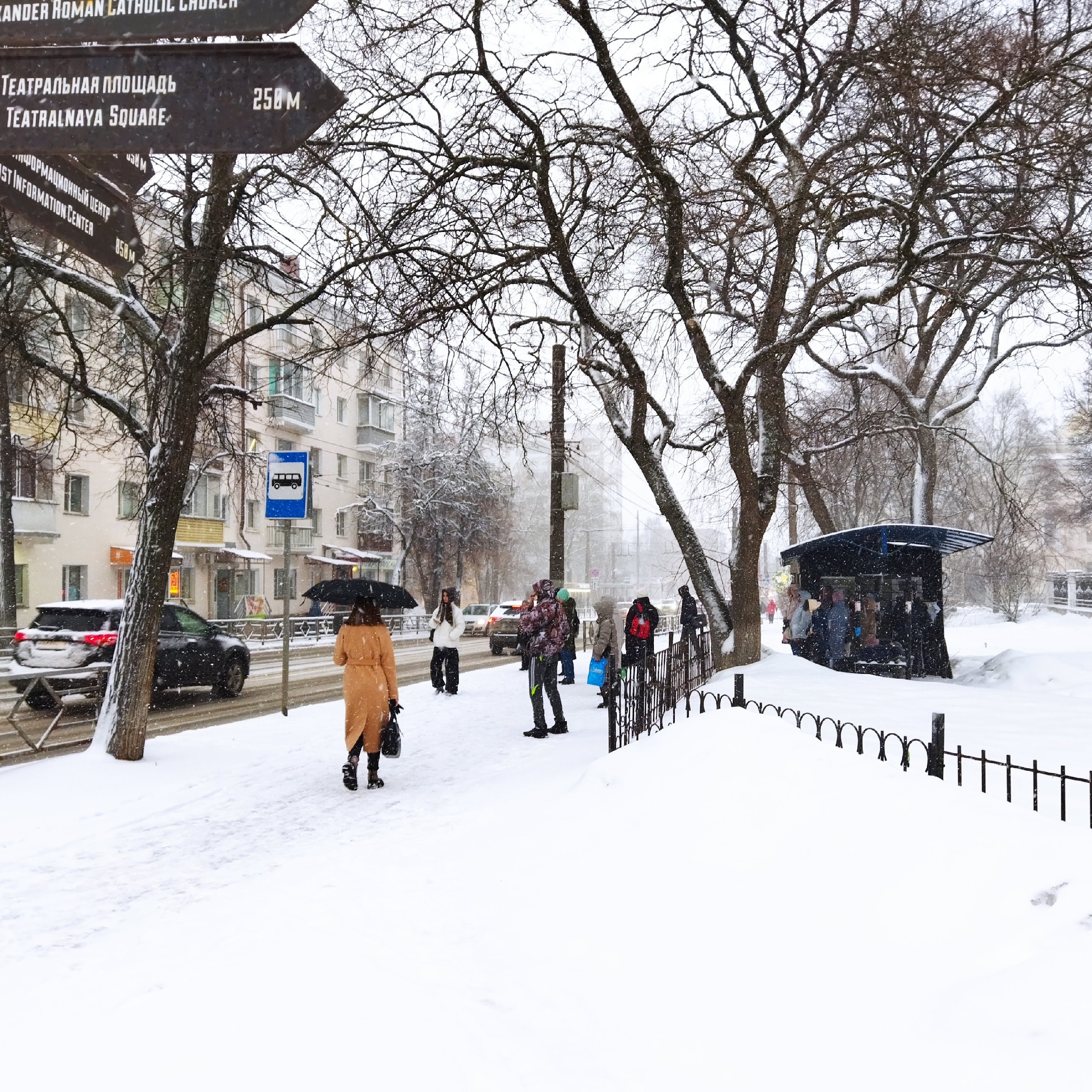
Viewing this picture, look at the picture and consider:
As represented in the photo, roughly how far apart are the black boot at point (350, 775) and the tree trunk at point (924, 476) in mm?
15188

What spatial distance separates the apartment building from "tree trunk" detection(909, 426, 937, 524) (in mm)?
10982

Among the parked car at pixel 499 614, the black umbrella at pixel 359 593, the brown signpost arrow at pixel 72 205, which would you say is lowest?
the parked car at pixel 499 614

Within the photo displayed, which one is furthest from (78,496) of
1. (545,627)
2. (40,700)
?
(545,627)

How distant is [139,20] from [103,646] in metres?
12.3

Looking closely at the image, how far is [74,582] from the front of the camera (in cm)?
3319

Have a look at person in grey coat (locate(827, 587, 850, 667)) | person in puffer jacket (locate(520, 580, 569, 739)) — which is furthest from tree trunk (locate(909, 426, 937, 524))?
person in puffer jacket (locate(520, 580, 569, 739))

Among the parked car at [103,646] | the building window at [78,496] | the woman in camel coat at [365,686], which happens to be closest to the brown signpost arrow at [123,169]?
the woman in camel coat at [365,686]

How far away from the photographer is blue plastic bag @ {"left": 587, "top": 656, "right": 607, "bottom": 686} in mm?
14070

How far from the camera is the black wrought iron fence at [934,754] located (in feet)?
15.6

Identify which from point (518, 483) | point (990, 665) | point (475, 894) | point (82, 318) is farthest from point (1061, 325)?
point (518, 483)

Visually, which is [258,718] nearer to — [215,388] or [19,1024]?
[215,388]

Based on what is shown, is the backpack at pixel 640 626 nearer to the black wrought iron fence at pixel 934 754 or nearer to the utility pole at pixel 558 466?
the utility pole at pixel 558 466

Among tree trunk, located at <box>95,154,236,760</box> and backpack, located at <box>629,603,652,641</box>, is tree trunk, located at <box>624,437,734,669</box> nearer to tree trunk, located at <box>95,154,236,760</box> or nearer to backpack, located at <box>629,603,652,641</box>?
backpack, located at <box>629,603,652,641</box>

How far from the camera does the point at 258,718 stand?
12703 millimetres
